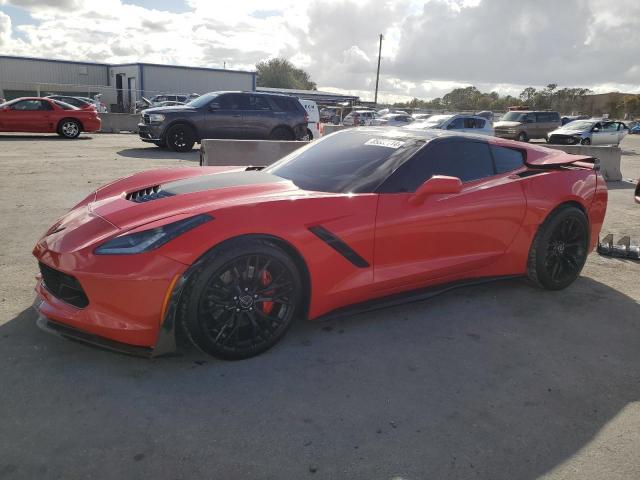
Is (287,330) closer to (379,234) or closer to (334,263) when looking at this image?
(334,263)

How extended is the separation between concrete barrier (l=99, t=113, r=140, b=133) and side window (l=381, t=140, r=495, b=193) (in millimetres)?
20088

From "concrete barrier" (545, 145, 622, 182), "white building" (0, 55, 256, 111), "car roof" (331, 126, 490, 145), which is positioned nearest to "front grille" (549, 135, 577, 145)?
"concrete barrier" (545, 145, 622, 182)

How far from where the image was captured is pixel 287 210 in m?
2.93

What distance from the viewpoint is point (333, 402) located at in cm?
256

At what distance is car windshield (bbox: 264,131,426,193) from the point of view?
3365 millimetres

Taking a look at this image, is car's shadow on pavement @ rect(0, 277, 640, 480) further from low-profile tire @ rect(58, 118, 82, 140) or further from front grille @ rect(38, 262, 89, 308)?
low-profile tire @ rect(58, 118, 82, 140)

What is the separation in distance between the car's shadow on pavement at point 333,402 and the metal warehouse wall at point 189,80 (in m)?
45.2

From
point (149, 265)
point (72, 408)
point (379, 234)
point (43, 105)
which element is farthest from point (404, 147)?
point (43, 105)

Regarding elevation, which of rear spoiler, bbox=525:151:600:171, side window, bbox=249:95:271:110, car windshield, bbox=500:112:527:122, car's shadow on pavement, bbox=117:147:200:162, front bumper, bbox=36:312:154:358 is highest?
car windshield, bbox=500:112:527:122

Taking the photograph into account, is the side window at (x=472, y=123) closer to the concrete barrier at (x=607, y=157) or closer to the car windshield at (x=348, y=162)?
the concrete barrier at (x=607, y=157)

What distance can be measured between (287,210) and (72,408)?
1479mm

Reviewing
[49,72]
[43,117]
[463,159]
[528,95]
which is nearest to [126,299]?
[463,159]

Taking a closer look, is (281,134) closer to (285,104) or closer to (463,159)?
(285,104)

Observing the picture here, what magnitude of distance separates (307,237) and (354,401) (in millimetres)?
947
